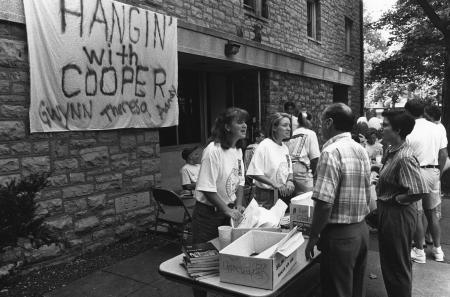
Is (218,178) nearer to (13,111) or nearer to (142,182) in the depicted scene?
(13,111)

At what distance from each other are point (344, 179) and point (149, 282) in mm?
2575

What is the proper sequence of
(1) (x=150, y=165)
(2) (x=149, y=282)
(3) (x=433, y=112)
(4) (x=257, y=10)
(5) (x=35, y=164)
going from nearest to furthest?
(2) (x=149, y=282), (5) (x=35, y=164), (3) (x=433, y=112), (1) (x=150, y=165), (4) (x=257, y=10)

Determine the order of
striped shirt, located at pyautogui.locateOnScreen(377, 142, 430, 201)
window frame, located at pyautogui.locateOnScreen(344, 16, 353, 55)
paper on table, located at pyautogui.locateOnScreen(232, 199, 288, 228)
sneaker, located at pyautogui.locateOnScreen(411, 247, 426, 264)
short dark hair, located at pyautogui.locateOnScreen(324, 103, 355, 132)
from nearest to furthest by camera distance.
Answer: short dark hair, located at pyautogui.locateOnScreen(324, 103, 355, 132), paper on table, located at pyautogui.locateOnScreen(232, 199, 288, 228), striped shirt, located at pyautogui.locateOnScreen(377, 142, 430, 201), sneaker, located at pyautogui.locateOnScreen(411, 247, 426, 264), window frame, located at pyautogui.locateOnScreen(344, 16, 353, 55)

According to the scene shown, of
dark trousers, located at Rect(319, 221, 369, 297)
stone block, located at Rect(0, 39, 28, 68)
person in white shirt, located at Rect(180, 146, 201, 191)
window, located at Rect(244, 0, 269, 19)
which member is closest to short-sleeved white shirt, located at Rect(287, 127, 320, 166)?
person in white shirt, located at Rect(180, 146, 201, 191)

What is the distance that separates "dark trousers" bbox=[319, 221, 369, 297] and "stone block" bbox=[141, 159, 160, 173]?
3.55 m

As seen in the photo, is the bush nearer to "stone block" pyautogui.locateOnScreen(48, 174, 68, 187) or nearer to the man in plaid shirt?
the man in plaid shirt

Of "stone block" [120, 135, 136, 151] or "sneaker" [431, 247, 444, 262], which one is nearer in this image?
"sneaker" [431, 247, 444, 262]

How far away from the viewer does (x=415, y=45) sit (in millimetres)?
11375

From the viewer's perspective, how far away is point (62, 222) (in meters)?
4.55

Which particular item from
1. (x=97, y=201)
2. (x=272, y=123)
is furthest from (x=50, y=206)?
(x=272, y=123)

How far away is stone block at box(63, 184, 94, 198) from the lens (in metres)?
4.62

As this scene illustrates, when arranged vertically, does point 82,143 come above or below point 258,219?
above

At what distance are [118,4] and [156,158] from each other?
7.30ft

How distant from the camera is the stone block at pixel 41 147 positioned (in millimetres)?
4293
